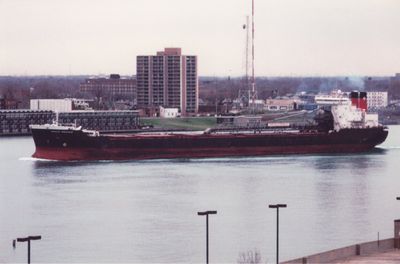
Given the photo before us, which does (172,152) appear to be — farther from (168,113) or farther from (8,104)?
Answer: (8,104)

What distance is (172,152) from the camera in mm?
30906

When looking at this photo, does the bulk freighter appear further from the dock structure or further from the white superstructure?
the dock structure

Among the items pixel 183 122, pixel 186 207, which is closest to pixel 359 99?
pixel 183 122

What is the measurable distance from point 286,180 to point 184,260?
9.46 meters

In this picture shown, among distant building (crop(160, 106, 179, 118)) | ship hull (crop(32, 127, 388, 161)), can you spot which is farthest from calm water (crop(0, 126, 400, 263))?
distant building (crop(160, 106, 179, 118))

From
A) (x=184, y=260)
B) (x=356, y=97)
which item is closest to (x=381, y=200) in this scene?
(x=184, y=260)

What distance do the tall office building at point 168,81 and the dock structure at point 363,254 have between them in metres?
50.1

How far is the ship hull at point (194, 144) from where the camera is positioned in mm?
29891

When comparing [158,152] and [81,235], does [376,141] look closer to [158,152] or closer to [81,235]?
[158,152]

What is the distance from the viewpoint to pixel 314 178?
23578 millimetres

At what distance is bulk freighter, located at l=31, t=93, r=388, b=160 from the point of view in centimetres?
2994

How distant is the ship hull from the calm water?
1.35 m

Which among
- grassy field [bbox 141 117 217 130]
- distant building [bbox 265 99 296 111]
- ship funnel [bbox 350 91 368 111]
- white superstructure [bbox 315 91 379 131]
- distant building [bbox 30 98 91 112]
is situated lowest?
grassy field [bbox 141 117 217 130]

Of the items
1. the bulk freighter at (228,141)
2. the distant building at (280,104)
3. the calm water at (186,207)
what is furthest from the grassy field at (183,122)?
the calm water at (186,207)
